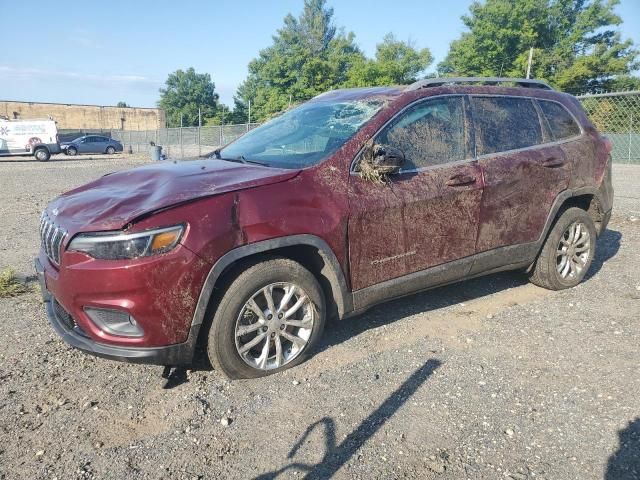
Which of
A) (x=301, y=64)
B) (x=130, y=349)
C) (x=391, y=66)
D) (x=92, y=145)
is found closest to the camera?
(x=130, y=349)

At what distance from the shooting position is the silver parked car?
3650 centimetres

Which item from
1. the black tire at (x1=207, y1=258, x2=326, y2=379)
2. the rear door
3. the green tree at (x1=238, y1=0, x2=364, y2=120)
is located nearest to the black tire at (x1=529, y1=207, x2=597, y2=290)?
the rear door

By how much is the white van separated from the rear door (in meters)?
32.3

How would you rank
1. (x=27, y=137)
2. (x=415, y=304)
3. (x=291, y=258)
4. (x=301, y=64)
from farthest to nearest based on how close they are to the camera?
(x=301, y=64) < (x=27, y=137) < (x=415, y=304) < (x=291, y=258)

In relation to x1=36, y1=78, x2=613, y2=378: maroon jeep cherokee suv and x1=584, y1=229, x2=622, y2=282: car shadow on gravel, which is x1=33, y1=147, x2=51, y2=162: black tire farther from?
x1=584, y1=229, x2=622, y2=282: car shadow on gravel

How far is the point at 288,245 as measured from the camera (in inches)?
124

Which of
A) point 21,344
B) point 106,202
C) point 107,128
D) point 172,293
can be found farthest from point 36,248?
point 107,128

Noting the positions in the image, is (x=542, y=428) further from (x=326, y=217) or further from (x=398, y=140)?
(x=398, y=140)

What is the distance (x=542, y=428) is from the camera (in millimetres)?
2768

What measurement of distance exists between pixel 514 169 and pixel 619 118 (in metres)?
12.0

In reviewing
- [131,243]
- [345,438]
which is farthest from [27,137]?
[345,438]

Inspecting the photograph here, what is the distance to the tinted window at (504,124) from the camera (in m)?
4.19

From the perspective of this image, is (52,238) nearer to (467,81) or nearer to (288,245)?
(288,245)

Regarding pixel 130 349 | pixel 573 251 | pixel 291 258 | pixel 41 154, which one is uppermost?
pixel 291 258
